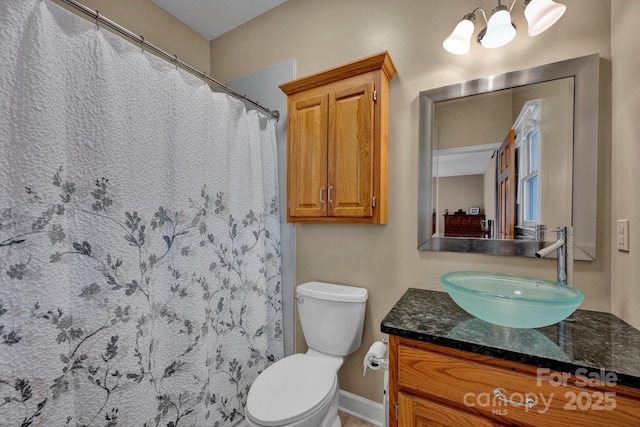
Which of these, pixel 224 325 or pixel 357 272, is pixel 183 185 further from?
pixel 357 272

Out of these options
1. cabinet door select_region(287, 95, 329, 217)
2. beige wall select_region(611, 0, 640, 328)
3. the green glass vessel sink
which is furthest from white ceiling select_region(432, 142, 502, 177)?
cabinet door select_region(287, 95, 329, 217)

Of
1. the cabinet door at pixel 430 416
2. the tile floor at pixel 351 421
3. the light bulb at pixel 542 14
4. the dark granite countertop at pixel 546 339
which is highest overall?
the light bulb at pixel 542 14

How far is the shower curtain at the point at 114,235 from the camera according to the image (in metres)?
0.80

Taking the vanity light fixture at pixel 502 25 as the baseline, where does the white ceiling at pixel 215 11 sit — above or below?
above

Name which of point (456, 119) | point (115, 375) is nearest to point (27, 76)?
point (115, 375)

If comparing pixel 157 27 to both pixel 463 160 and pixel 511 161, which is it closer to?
pixel 463 160

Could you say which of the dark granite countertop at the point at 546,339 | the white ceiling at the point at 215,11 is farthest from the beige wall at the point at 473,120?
the white ceiling at the point at 215,11

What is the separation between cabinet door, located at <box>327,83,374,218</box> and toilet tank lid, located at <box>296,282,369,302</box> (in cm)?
45

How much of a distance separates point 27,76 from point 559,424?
1890 millimetres

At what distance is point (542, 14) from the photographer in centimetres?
102

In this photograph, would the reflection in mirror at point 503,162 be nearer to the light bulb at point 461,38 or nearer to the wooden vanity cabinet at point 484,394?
the light bulb at point 461,38

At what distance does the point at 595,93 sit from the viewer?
1.04 m

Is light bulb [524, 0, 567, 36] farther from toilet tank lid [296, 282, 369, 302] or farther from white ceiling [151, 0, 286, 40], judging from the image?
white ceiling [151, 0, 286, 40]

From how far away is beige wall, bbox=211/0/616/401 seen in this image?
3.51 ft
